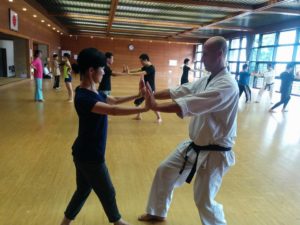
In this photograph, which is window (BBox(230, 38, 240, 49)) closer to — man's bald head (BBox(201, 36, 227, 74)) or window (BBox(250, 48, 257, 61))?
window (BBox(250, 48, 257, 61))

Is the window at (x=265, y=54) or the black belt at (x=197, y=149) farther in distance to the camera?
the window at (x=265, y=54)

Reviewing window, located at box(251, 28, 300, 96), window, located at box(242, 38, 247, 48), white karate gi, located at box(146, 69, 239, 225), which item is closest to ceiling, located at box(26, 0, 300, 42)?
window, located at box(251, 28, 300, 96)

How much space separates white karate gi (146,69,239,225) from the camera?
1621 millimetres

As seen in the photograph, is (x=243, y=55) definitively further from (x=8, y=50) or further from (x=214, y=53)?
(x=214, y=53)

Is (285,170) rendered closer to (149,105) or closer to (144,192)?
(144,192)

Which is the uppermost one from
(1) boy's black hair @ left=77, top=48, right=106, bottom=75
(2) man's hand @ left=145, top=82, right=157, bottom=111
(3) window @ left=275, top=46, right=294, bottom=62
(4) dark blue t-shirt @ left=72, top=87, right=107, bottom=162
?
(3) window @ left=275, top=46, right=294, bottom=62

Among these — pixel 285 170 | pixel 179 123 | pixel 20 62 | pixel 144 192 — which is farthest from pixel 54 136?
pixel 20 62

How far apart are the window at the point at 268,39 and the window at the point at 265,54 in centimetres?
32

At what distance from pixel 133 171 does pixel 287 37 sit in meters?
12.8

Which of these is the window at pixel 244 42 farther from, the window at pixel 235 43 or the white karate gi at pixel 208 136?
the white karate gi at pixel 208 136

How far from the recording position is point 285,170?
3.45 metres

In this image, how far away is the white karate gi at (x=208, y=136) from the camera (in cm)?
162

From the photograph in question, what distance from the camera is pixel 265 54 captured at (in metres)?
14.6

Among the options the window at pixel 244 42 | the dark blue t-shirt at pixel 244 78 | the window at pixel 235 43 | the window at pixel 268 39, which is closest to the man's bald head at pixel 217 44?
the dark blue t-shirt at pixel 244 78
